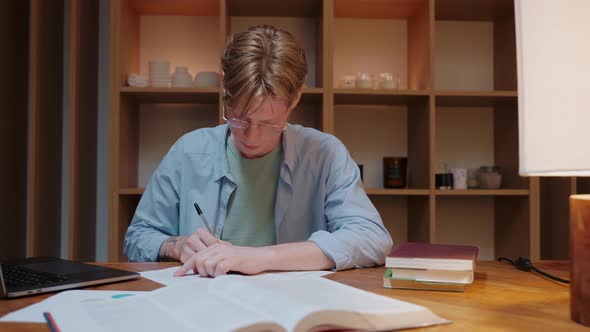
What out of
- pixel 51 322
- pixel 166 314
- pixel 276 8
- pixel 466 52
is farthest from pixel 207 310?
pixel 466 52

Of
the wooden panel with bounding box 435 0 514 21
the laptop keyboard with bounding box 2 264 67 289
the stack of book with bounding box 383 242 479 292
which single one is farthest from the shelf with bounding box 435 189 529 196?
the laptop keyboard with bounding box 2 264 67 289

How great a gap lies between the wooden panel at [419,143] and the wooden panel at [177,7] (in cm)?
116

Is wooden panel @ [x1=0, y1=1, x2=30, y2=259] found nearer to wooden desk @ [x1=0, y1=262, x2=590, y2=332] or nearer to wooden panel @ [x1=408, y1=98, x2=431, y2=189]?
wooden desk @ [x1=0, y1=262, x2=590, y2=332]

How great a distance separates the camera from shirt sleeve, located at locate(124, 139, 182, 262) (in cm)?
154

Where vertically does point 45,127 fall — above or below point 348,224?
above

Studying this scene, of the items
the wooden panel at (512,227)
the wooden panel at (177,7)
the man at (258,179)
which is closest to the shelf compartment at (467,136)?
the wooden panel at (512,227)

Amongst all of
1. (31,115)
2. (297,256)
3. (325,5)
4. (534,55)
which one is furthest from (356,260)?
(31,115)

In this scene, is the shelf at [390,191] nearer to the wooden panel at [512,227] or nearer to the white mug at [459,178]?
the white mug at [459,178]

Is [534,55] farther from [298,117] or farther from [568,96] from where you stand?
[298,117]

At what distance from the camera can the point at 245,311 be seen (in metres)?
0.67

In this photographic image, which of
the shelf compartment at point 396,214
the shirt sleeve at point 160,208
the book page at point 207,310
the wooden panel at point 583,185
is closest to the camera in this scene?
the book page at point 207,310

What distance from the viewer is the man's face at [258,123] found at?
55.7 inches

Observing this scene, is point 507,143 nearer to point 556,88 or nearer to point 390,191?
point 390,191

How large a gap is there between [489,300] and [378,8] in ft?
7.48
